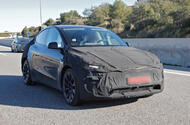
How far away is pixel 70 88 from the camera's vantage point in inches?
209

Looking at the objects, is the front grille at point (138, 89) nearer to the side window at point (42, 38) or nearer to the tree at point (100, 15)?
the side window at point (42, 38)

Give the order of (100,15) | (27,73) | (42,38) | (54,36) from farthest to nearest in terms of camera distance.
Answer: (100,15) → (27,73) → (42,38) → (54,36)

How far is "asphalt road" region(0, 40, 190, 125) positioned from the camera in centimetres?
434

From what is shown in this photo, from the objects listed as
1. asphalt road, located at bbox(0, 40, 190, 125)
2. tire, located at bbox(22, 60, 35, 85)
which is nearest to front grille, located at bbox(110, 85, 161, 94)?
asphalt road, located at bbox(0, 40, 190, 125)

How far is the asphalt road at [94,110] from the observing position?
4344 mm

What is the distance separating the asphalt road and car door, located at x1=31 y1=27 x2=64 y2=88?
1.28 ft

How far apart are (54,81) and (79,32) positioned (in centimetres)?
120

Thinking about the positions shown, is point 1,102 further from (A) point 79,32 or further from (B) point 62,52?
(A) point 79,32

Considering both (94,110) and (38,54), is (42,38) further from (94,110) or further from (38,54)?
(94,110)

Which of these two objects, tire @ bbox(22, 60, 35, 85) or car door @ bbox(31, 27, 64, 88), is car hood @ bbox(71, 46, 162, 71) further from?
tire @ bbox(22, 60, 35, 85)

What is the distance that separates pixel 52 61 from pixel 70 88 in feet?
3.00

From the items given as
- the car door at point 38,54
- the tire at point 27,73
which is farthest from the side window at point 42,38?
the tire at point 27,73

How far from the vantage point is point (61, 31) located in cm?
616

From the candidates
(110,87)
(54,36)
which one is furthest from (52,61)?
(110,87)
